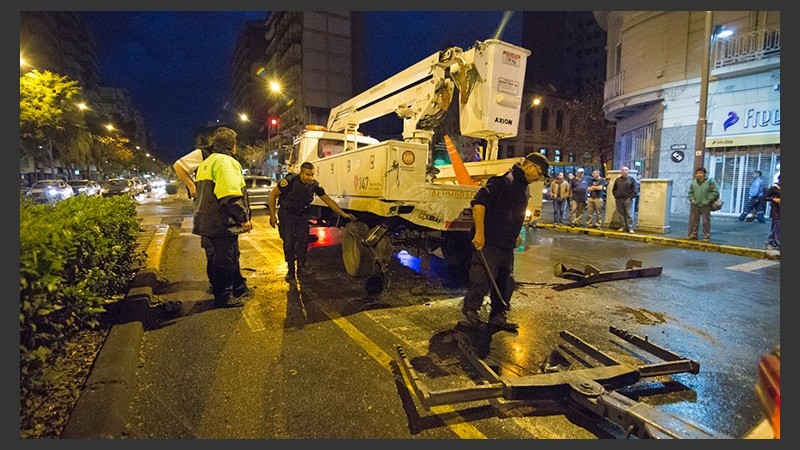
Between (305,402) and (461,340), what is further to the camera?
(461,340)

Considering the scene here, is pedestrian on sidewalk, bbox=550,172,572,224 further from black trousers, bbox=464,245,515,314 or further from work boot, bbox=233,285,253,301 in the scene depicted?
work boot, bbox=233,285,253,301

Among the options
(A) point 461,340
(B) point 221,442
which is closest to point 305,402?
(B) point 221,442

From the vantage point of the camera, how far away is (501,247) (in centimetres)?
402

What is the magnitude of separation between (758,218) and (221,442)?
17.0 m

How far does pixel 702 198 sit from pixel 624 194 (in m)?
1.89

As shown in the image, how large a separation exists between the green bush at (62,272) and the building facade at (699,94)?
15601 mm

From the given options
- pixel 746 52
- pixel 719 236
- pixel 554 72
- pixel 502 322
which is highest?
pixel 554 72

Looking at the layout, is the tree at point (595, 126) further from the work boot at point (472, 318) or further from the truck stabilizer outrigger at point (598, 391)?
the truck stabilizer outrigger at point (598, 391)

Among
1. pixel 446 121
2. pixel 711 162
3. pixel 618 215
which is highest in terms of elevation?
pixel 446 121

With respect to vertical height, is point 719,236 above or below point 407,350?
above

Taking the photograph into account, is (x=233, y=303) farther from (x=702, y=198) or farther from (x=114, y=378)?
(x=702, y=198)

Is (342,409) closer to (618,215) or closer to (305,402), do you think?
(305,402)

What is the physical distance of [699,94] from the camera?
14.7 metres

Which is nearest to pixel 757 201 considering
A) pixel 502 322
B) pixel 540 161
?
pixel 540 161
